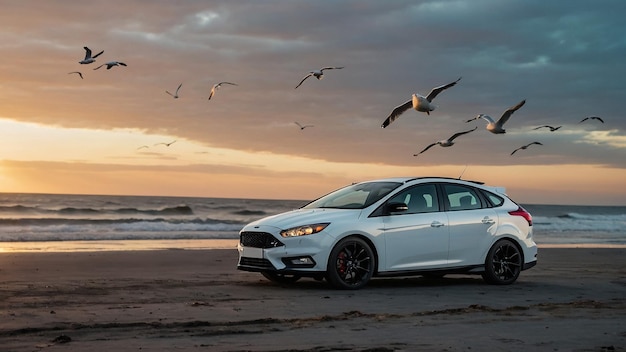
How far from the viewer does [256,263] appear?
12438 mm

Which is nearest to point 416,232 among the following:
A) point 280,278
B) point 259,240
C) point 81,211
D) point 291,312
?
point 280,278

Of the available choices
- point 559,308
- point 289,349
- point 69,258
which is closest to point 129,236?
point 69,258

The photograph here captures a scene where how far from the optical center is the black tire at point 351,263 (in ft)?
40.1

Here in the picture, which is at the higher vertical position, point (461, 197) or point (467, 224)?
point (461, 197)

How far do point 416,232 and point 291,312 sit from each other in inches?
142

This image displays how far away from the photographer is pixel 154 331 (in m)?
8.13

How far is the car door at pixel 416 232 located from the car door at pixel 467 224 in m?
0.18

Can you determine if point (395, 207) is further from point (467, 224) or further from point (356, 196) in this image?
point (467, 224)

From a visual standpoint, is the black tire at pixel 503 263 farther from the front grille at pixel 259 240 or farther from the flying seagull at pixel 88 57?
the flying seagull at pixel 88 57

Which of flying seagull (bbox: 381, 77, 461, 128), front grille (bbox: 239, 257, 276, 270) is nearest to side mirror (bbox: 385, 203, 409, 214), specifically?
front grille (bbox: 239, 257, 276, 270)

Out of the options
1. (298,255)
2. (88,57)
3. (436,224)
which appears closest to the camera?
(298,255)

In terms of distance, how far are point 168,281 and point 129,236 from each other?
659 inches

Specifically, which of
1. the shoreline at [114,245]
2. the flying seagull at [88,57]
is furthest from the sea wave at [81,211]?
the flying seagull at [88,57]

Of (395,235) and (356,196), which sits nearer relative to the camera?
(395,235)
